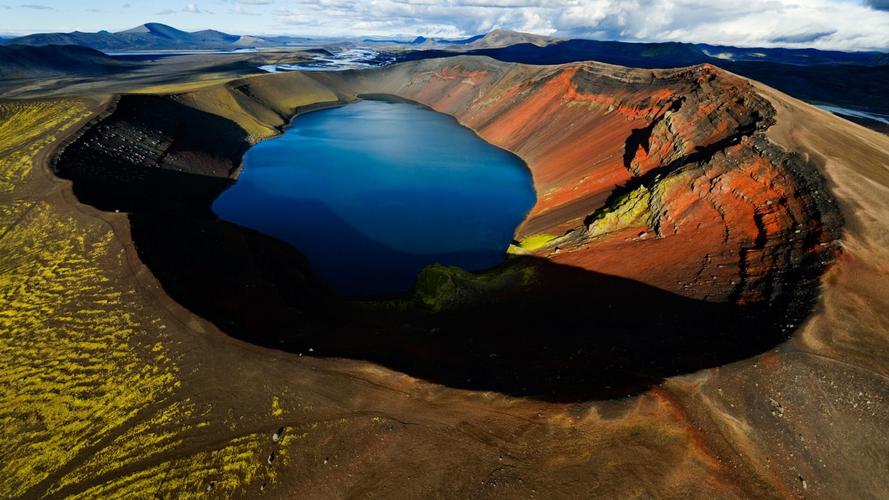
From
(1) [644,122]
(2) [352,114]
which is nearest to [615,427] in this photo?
A: (1) [644,122]

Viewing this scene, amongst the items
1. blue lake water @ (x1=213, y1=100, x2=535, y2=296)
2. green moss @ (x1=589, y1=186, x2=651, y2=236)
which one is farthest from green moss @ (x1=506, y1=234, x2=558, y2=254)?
green moss @ (x1=589, y1=186, x2=651, y2=236)

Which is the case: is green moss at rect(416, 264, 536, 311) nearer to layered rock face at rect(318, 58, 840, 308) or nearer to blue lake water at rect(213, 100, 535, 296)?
layered rock face at rect(318, 58, 840, 308)

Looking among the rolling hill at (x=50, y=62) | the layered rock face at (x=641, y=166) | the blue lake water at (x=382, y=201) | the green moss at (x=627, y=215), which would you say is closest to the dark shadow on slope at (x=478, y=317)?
the layered rock face at (x=641, y=166)

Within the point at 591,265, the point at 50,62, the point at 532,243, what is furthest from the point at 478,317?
the point at 50,62

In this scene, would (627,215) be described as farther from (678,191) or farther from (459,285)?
(459,285)

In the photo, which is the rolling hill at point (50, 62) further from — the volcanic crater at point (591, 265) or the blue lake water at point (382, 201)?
the volcanic crater at point (591, 265)

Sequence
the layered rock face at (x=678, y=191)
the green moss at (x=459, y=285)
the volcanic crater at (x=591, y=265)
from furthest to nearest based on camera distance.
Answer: the green moss at (x=459, y=285)
the layered rock face at (x=678, y=191)
the volcanic crater at (x=591, y=265)

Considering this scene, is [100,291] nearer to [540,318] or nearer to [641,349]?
[540,318]

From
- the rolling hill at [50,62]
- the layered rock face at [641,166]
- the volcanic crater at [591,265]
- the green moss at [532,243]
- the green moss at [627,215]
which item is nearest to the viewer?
the volcanic crater at [591,265]
